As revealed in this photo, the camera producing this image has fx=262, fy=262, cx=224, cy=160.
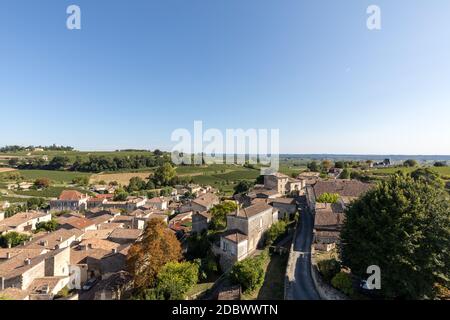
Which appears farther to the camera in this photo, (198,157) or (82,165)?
(198,157)

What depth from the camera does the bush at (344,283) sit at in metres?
18.8

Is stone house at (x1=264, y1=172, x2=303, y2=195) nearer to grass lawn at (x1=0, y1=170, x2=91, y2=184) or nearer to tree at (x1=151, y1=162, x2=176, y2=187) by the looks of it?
tree at (x1=151, y1=162, x2=176, y2=187)

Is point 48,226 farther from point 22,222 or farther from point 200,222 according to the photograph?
point 200,222

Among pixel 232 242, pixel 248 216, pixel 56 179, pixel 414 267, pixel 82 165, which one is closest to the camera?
pixel 414 267

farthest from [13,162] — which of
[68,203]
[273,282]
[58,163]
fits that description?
[273,282]

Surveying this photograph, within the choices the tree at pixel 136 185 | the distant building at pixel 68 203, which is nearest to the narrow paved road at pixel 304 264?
the distant building at pixel 68 203

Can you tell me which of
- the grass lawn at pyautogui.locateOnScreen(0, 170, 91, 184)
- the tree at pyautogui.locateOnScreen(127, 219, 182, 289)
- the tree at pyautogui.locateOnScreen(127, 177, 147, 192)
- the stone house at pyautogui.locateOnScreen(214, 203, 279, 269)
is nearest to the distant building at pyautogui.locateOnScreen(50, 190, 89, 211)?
the tree at pyautogui.locateOnScreen(127, 177, 147, 192)

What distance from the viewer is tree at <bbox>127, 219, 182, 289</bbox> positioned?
2447 centimetres

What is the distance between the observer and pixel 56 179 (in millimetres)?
112188

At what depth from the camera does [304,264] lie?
24609 mm

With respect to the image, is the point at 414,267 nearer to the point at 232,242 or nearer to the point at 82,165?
the point at 232,242

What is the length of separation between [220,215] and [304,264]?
44.4 feet
